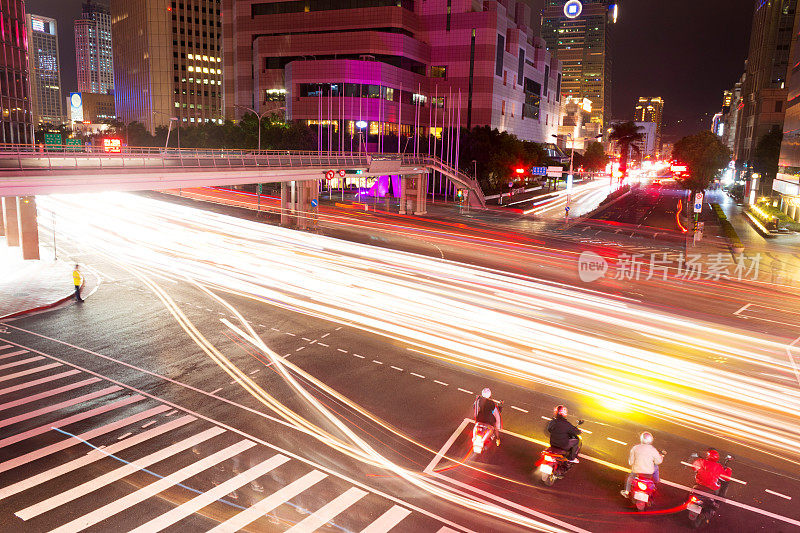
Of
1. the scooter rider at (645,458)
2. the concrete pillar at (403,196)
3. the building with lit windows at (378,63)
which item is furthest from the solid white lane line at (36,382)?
the building with lit windows at (378,63)

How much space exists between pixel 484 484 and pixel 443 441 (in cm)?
185

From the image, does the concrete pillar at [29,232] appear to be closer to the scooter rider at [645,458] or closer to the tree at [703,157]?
the scooter rider at [645,458]

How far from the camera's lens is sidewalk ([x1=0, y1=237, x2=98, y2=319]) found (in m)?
22.6

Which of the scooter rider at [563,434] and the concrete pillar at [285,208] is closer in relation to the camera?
the scooter rider at [563,434]

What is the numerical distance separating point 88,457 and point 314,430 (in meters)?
4.89

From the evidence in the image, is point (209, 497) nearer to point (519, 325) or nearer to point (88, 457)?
point (88, 457)

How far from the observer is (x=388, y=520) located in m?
9.95

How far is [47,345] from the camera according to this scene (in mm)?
18406

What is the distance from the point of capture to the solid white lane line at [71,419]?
1252 cm

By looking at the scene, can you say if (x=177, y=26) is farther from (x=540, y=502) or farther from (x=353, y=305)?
(x=540, y=502)

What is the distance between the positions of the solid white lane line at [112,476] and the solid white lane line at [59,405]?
3.09 m

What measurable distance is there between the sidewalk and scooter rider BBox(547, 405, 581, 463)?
68.8 ft

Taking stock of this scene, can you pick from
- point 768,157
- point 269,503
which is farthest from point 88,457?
point 768,157

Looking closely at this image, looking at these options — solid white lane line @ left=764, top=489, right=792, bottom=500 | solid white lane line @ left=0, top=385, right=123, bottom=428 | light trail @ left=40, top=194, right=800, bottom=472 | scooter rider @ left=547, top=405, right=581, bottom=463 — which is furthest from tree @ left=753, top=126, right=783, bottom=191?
solid white lane line @ left=0, top=385, right=123, bottom=428
